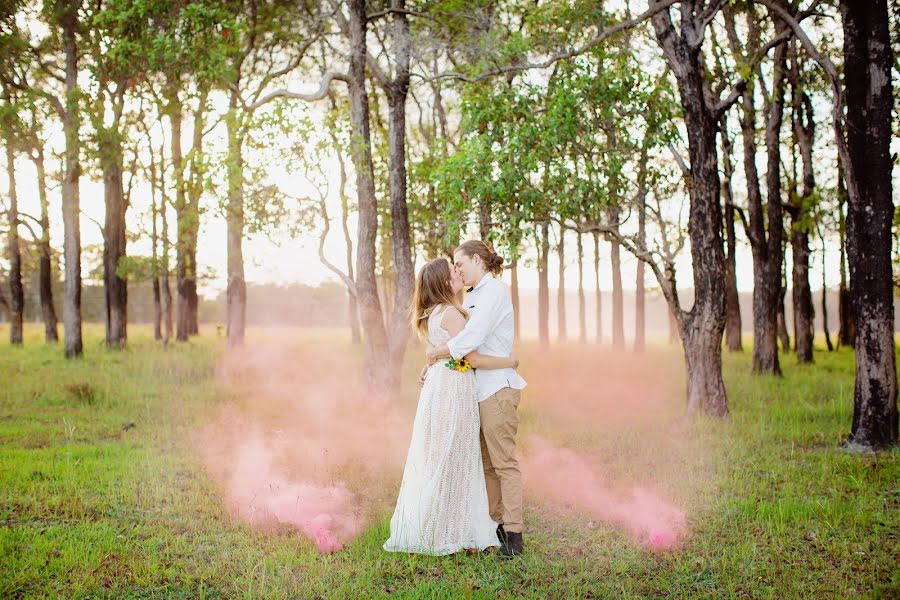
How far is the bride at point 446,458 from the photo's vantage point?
19.6ft

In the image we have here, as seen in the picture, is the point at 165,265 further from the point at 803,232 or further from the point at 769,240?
the point at 803,232

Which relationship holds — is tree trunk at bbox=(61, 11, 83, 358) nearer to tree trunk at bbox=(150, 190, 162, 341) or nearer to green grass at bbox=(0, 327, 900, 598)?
tree trunk at bbox=(150, 190, 162, 341)

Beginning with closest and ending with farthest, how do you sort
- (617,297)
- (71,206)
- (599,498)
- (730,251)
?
(599,498) → (730,251) → (71,206) → (617,297)

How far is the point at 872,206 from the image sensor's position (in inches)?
369

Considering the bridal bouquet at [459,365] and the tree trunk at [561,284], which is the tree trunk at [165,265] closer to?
the tree trunk at [561,284]

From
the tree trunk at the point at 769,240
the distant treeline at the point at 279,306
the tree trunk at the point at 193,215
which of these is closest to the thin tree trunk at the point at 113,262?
the tree trunk at the point at 193,215

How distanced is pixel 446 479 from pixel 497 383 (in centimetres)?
91

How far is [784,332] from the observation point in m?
26.1

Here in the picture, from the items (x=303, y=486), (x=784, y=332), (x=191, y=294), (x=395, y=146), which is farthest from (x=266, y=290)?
(x=303, y=486)

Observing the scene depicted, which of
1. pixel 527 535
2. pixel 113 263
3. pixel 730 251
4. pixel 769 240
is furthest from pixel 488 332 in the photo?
pixel 113 263

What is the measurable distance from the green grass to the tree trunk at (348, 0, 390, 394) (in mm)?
3772

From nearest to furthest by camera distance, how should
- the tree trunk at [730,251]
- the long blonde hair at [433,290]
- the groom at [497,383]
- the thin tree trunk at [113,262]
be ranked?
the groom at [497,383], the long blonde hair at [433,290], the tree trunk at [730,251], the thin tree trunk at [113,262]

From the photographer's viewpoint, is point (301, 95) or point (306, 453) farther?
point (301, 95)

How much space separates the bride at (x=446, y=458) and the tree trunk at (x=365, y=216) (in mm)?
8085
